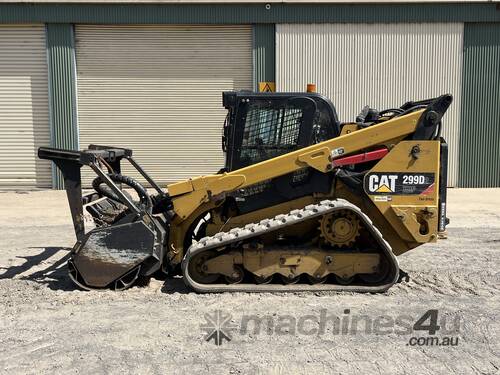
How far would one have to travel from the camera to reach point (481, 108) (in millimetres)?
14539

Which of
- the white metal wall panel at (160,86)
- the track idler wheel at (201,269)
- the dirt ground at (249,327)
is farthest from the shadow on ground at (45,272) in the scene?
the white metal wall panel at (160,86)

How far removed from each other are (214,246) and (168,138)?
9.84 m

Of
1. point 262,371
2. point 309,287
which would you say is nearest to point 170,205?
point 309,287

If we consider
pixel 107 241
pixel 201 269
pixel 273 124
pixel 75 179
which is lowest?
pixel 201 269

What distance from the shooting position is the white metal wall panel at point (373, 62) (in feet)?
46.7

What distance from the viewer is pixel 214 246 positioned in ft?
17.8

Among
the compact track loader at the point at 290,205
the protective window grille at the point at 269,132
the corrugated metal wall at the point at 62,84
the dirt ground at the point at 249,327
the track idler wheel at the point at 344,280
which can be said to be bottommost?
the dirt ground at the point at 249,327

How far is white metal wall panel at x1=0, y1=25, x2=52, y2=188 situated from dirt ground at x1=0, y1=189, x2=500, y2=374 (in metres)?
8.49

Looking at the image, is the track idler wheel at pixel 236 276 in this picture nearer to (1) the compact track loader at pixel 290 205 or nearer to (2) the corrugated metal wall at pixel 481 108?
(1) the compact track loader at pixel 290 205

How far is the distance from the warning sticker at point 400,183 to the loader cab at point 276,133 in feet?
1.68

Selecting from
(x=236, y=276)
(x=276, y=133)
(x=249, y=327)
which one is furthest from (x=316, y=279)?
(x=276, y=133)

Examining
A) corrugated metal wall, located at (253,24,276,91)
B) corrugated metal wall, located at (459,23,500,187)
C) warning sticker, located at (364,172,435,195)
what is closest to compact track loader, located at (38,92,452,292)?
warning sticker, located at (364,172,435,195)

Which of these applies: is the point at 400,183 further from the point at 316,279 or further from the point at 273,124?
the point at 273,124

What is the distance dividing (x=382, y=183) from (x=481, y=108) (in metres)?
10.6
